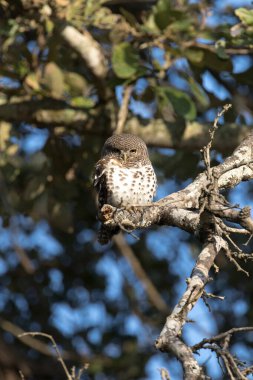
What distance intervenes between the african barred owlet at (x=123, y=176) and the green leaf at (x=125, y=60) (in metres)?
0.51

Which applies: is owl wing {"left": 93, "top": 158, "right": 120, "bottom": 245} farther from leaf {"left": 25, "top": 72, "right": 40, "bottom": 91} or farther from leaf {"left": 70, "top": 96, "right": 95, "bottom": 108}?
leaf {"left": 25, "top": 72, "right": 40, "bottom": 91}

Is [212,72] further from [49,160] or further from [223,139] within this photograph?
[49,160]

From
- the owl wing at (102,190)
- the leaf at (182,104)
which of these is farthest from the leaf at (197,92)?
the owl wing at (102,190)

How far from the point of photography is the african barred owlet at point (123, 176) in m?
5.48

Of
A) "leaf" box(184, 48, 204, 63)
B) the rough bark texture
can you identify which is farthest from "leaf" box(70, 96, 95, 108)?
the rough bark texture

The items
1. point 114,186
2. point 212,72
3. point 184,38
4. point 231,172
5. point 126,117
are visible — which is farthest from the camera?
point 212,72

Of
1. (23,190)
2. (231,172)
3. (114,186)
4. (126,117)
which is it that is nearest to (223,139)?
(126,117)

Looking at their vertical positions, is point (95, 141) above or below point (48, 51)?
below

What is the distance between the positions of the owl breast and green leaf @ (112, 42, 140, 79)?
2.50 feet

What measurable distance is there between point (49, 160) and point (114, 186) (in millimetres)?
1655

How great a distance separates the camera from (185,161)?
649 centimetres

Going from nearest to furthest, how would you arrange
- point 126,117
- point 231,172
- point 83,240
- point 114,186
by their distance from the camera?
point 231,172, point 114,186, point 126,117, point 83,240

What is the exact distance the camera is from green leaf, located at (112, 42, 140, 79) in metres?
6.00

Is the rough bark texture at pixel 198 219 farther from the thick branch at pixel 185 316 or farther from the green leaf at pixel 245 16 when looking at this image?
the green leaf at pixel 245 16
